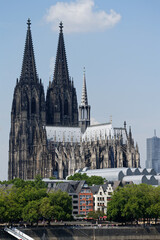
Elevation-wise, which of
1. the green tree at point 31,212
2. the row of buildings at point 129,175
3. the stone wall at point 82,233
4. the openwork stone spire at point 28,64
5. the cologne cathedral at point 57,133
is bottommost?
the stone wall at point 82,233

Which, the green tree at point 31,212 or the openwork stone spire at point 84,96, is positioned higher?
the openwork stone spire at point 84,96

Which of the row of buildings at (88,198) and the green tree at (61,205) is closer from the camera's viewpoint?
the green tree at (61,205)

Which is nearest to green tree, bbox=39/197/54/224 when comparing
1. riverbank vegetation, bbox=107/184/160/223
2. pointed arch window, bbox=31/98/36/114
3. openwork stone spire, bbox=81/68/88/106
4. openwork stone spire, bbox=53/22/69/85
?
riverbank vegetation, bbox=107/184/160/223

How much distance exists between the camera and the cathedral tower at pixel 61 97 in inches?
7451

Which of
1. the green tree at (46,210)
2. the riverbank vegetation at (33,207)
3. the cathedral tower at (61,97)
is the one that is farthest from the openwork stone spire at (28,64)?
the green tree at (46,210)

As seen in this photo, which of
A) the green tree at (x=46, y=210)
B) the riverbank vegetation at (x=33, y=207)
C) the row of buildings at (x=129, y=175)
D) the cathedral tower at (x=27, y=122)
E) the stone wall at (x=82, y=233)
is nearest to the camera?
the stone wall at (x=82, y=233)

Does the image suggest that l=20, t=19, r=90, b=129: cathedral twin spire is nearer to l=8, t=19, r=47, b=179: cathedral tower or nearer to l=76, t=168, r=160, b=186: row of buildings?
l=8, t=19, r=47, b=179: cathedral tower

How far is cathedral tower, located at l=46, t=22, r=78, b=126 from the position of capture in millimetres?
189250

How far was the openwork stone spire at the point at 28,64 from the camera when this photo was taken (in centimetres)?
18162

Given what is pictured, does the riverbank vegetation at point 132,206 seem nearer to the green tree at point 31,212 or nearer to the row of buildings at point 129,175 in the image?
the green tree at point 31,212

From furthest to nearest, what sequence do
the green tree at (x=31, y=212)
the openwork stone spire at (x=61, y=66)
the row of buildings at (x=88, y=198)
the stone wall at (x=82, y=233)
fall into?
the openwork stone spire at (x=61, y=66) → the row of buildings at (x=88, y=198) → the green tree at (x=31, y=212) → the stone wall at (x=82, y=233)

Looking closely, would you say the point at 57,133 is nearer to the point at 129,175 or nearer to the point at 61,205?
the point at 129,175

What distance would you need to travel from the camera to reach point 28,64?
18388cm

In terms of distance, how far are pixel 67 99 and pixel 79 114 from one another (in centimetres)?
551
